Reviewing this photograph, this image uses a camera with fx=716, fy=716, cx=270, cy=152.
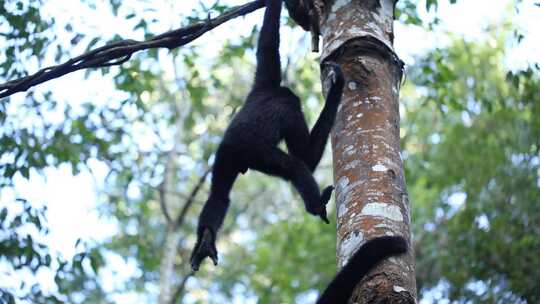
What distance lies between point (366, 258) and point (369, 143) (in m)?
0.84

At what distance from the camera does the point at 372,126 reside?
13.7ft

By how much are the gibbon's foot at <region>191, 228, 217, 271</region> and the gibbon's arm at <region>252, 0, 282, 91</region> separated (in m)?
1.68

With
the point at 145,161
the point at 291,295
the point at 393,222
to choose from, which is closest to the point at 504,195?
the point at 291,295

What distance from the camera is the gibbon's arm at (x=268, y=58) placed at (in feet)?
21.2

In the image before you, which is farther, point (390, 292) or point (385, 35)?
point (385, 35)

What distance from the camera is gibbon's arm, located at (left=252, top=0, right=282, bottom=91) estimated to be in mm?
6448

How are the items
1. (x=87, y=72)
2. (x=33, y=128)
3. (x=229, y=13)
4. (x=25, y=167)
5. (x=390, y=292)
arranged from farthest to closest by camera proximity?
(x=87, y=72), (x=33, y=128), (x=25, y=167), (x=229, y=13), (x=390, y=292)

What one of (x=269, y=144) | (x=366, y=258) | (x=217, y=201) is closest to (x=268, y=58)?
(x=269, y=144)

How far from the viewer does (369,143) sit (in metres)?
4.09

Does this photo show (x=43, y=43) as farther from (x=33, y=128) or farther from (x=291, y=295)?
(x=291, y=295)

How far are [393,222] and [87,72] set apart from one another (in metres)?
6.29

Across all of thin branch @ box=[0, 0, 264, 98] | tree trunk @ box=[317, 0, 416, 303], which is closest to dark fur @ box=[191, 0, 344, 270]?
tree trunk @ box=[317, 0, 416, 303]

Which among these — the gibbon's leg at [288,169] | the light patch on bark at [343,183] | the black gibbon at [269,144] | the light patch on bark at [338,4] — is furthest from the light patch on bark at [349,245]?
the light patch on bark at [338,4]

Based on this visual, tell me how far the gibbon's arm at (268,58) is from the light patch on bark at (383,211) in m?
2.98
